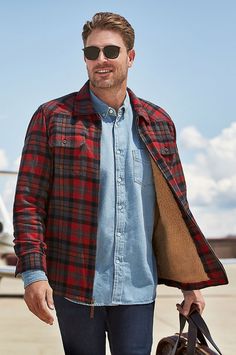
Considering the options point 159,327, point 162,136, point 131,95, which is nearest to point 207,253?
point 162,136

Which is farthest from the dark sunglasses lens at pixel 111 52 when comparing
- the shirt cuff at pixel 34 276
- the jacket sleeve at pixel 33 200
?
the shirt cuff at pixel 34 276

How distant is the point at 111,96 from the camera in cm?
313

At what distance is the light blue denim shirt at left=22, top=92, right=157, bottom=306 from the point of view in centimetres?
296

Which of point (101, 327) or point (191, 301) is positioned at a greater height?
point (191, 301)

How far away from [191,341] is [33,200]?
78 centimetres

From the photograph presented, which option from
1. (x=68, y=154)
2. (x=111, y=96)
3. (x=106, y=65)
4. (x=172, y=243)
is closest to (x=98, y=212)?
(x=68, y=154)

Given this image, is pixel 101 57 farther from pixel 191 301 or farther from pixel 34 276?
pixel 191 301

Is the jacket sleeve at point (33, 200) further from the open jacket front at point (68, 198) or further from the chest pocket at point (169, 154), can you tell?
the chest pocket at point (169, 154)

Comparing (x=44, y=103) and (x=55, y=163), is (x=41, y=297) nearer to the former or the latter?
(x=55, y=163)

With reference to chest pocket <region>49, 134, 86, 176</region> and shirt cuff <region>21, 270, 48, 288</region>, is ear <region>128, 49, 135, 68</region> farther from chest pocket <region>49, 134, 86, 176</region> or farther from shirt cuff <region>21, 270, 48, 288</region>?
shirt cuff <region>21, 270, 48, 288</region>

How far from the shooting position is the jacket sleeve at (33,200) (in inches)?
114

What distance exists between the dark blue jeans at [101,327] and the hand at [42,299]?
0.16m

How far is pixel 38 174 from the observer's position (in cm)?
298

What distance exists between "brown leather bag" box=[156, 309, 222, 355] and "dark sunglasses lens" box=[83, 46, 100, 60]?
1.05 meters
